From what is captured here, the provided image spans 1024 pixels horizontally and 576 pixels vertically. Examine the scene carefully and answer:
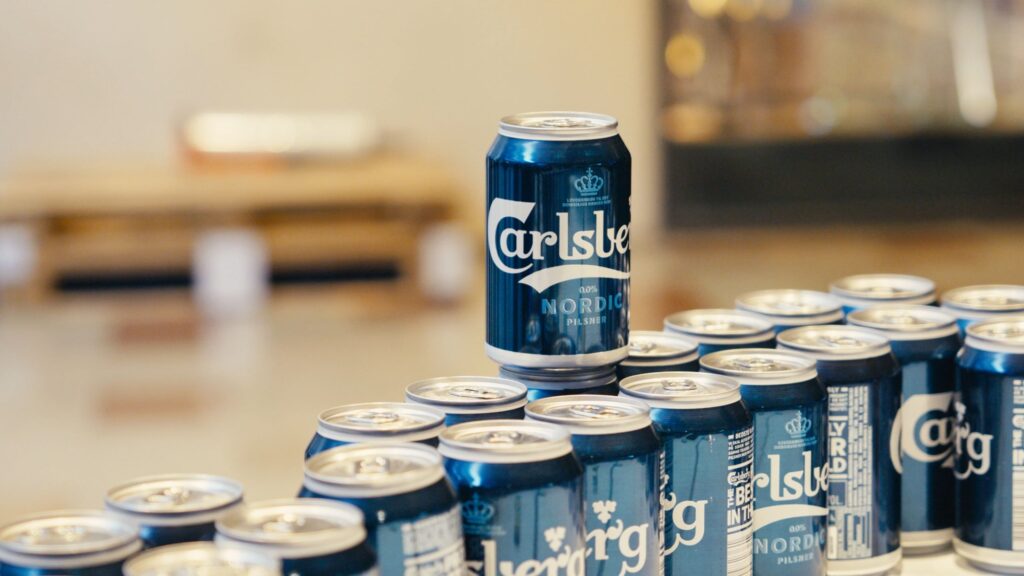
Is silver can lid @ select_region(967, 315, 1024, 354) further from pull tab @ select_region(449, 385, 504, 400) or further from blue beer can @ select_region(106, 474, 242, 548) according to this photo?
blue beer can @ select_region(106, 474, 242, 548)

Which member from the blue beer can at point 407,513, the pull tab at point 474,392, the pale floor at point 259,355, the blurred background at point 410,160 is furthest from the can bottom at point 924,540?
the blurred background at point 410,160

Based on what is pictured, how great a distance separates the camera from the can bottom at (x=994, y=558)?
133cm

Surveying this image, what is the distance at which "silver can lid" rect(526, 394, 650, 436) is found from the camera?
109cm

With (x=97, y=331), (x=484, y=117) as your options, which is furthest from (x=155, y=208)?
(x=484, y=117)

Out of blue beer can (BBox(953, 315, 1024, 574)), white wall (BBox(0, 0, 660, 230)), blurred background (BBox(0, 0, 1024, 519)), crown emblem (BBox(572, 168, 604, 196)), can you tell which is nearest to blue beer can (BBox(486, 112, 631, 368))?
crown emblem (BBox(572, 168, 604, 196))

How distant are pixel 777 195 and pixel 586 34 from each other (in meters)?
1.03

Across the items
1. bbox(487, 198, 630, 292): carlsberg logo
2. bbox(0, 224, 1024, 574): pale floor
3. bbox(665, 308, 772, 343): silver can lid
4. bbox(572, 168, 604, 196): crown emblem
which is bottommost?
bbox(0, 224, 1024, 574): pale floor

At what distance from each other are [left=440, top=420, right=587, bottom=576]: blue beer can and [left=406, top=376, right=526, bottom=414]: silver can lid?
12cm

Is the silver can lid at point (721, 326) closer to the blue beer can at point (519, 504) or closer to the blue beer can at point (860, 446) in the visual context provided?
the blue beer can at point (860, 446)

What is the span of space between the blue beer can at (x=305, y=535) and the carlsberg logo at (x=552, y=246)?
358mm

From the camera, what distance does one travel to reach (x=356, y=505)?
948mm

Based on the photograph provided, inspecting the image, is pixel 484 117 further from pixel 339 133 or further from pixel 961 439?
pixel 961 439

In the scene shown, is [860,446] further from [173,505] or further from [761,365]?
[173,505]

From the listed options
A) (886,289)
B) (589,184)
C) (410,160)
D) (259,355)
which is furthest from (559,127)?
(410,160)
